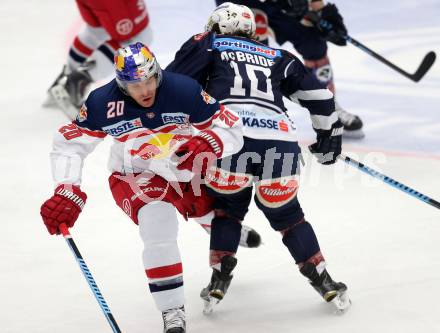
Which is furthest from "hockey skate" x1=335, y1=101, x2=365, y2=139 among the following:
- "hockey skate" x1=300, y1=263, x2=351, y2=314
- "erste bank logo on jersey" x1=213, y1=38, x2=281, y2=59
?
"hockey skate" x1=300, y1=263, x2=351, y2=314

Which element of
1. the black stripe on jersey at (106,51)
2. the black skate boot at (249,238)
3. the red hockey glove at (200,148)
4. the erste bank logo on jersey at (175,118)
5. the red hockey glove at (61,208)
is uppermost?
the erste bank logo on jersey at (175,118)

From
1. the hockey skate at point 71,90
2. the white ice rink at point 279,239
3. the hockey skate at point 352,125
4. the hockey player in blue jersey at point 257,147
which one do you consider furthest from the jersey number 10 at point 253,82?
the hockey skate at point 71,90

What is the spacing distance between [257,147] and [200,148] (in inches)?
12.6

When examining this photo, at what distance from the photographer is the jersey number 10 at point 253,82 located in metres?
3.56

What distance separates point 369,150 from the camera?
5500 millimetres

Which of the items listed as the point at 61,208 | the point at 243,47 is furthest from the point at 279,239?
the point at 61,208

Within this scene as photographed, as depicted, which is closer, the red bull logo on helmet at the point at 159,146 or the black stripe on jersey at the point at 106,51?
the red bull logo on helmet at the point at 159,146

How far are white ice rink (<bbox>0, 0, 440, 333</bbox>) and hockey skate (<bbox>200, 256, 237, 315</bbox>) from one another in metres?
0.07

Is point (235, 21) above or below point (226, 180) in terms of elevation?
above

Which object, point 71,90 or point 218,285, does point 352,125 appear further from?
point 218,285

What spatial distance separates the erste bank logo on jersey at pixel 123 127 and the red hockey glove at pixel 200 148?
0.19 metres

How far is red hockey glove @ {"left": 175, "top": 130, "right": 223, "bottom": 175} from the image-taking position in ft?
10.7

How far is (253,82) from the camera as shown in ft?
11.7

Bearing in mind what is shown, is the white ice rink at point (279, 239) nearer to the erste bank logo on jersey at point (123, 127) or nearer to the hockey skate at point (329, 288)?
the hockey skate at point (329, 288)
